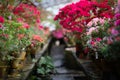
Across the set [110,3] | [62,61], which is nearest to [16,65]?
[110,3]

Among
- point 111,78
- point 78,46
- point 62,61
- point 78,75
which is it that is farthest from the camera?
point 62,61

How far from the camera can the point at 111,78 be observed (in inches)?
237

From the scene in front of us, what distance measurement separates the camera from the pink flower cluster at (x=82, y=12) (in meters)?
7.69

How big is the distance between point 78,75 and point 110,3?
8.21ft

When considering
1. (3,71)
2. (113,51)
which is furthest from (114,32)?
(3,71)

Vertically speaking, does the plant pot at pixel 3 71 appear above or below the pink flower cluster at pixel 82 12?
below

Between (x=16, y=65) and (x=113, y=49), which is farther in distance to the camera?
(x=16, y=65)

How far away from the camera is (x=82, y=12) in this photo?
25.4 ft

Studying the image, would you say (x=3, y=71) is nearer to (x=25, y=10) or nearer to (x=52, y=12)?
(x=25, y=10)

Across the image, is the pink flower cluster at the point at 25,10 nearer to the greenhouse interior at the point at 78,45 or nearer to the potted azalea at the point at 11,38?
the greenhouse interior at the point at 78,45

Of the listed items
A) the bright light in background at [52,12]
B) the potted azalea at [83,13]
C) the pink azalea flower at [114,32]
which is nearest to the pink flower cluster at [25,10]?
the potted azalea at [83,13]

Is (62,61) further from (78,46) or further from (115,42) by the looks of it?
Result: (115,42)

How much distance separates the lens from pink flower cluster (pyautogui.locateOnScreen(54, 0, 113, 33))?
7688 mm

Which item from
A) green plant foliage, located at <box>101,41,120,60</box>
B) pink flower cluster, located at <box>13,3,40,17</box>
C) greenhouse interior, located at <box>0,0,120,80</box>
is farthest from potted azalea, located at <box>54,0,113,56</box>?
green plant foliage, located at <box>101,41,120,60</box>
